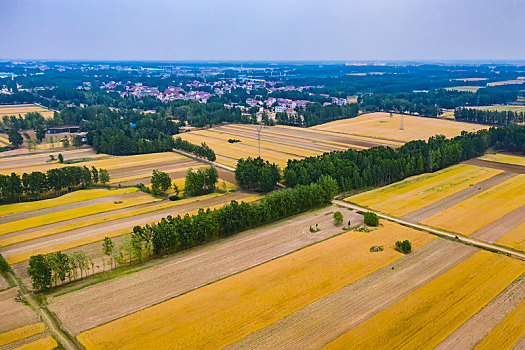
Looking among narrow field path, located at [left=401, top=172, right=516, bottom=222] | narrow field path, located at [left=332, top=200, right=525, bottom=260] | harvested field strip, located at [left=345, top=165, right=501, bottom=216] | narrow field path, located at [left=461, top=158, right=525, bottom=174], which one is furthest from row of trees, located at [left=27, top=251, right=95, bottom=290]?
narrow field path, located at [left=461, top=158, right=525, bottom=174]

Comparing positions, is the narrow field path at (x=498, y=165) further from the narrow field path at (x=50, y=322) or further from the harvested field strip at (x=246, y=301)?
the narrow field path at (x=50, y=322)

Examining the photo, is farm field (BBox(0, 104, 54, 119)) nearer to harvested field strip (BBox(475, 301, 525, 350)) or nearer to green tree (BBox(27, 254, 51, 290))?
green tree (BBox(27, 254, 51, 290))

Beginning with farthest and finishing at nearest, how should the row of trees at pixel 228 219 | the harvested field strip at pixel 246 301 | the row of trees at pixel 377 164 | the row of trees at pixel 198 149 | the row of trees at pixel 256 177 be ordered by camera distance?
the row of trees at pixel 198 149
the row of trees at pixel 377 164
the row of trees at pixel 256 177
the row of trees at pixel 228 219
the harvested field strip at pixel 246 301

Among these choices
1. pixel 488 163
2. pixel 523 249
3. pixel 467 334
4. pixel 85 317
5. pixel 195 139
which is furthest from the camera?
pixel 195 139

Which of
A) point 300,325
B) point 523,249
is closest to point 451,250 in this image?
point 523,249

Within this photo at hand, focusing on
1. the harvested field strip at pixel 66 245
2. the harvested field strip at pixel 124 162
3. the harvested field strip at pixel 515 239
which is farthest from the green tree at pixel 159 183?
the harvested field strip at pixel 515 239

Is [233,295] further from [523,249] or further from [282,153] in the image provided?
[282,153]

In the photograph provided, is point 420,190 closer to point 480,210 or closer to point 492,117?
point 480,210
